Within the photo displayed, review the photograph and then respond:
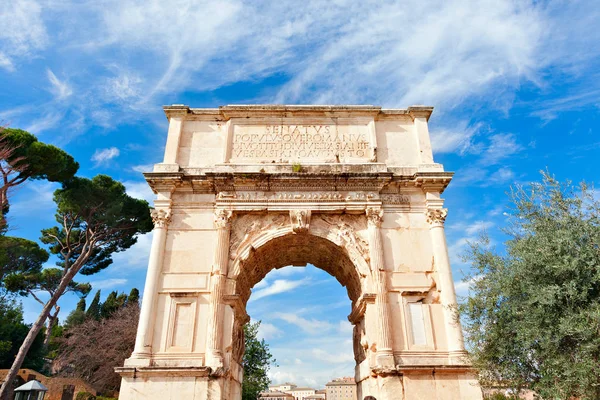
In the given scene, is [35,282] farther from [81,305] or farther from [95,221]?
[81,305]

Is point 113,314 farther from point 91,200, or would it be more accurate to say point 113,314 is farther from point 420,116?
point 420,116

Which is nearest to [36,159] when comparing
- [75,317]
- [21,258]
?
[21,258]

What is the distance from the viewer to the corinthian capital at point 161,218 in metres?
9.98

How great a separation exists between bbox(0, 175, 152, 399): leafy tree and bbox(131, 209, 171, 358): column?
959 centimetres

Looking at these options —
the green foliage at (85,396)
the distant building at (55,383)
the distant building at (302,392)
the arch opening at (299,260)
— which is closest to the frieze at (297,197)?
the arch opening at (299,260)

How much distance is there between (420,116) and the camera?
37.9 feet

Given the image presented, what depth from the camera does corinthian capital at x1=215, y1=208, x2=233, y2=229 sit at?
392 inches

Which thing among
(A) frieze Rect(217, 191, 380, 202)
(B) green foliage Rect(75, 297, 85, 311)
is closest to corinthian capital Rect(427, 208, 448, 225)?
(A) frieze Rect(217, 191, 380, 202)

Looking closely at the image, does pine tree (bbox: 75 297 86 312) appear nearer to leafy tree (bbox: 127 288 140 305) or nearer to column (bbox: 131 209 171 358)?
leafy tree (bbox: 127 288 140 305)

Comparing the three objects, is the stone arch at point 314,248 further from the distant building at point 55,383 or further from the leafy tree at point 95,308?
the leafy tree at point 95,308

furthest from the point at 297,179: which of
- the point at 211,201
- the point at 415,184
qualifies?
the point at 415,184

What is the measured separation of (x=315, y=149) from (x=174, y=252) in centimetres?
448

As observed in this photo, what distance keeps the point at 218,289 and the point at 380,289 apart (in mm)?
3650

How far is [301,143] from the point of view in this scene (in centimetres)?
1116
